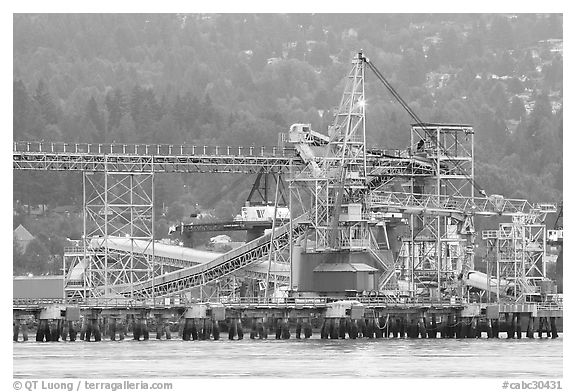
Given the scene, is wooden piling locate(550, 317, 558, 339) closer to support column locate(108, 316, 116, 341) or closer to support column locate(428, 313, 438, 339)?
support column locate(428, 313, 438, 339)

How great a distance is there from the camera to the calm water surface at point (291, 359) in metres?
104

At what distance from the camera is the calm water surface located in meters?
104

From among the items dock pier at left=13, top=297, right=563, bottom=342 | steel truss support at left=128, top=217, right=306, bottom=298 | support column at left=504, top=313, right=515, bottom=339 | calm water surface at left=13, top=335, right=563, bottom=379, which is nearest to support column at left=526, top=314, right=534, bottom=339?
dock pier at left=13, top=297, right=563, bottom=342

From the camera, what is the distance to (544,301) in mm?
143375

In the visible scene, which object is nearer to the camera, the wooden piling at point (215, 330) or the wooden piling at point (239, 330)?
the wooden piling at point (215, 330)

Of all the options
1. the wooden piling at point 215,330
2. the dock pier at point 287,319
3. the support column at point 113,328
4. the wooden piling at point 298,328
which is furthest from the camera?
the wooden piling at point 298,328

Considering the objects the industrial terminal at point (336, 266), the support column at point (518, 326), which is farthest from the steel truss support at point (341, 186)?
Answer: the support column at point (518, 326)

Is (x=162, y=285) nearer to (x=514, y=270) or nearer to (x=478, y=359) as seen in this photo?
(x=514, y=270)

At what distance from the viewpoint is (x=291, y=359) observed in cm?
11344

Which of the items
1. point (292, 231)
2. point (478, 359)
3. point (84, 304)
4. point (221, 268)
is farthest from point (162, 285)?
point (478, 359)

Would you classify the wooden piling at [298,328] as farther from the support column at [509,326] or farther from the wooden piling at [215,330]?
the support column at [509,326]

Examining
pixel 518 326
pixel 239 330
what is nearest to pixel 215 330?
pixel 239 330

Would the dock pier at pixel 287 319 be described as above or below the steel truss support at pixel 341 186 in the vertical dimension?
below

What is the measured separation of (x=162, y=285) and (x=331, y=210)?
18.5 meters
